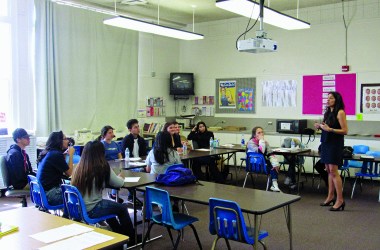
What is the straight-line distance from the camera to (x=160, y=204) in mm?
3699

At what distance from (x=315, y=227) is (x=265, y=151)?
6.54 feet

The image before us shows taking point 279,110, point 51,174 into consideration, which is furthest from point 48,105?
point 279,110

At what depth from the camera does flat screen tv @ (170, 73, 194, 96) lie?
10.5 meters

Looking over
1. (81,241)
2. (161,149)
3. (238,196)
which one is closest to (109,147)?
(161,149)

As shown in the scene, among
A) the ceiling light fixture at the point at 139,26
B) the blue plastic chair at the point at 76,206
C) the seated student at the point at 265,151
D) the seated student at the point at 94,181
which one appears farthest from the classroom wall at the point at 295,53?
the blue plastic chair at the point at 76,206

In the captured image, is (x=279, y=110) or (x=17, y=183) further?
(x=279, y=110)

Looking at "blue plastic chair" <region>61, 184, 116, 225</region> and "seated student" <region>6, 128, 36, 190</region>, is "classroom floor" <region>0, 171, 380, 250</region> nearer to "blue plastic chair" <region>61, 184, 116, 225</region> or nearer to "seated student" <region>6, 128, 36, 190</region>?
"blue plastic chair" <region>61, 184, 116, 225</region>

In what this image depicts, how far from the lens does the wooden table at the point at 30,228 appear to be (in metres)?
2.45

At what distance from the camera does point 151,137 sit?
31.2ft

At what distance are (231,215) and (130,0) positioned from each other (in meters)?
6.22

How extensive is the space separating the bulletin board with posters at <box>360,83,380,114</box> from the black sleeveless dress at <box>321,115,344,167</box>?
9.87 ft

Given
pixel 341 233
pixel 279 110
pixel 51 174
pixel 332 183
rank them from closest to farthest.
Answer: pixel 51 174 < pixel 341 233 < pixel 332 183 < pixel 279 110

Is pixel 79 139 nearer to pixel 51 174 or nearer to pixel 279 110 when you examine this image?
pixel 51 174

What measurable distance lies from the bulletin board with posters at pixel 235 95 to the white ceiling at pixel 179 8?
1596 millimetres
